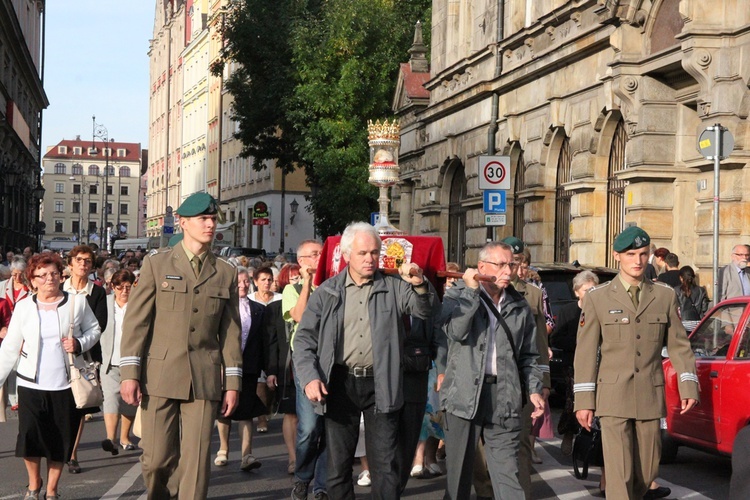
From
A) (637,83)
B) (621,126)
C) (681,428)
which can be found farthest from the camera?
(621,126)

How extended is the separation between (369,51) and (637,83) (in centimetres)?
2074

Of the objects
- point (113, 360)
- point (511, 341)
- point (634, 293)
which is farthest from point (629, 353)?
point (113, 360)

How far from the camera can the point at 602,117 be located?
22.4 m

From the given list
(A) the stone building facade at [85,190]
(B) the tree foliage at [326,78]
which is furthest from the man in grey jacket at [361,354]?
(A) the stone building facade at [85,190]

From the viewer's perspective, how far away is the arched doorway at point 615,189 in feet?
72.4

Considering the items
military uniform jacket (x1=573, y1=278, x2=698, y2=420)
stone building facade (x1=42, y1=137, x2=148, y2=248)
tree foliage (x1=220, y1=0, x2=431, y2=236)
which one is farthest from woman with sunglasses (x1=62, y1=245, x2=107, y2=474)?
stone building facade (x1=42, y1=137, x2=148, y2=248)

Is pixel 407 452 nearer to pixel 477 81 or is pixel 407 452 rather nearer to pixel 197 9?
pixel 477 81

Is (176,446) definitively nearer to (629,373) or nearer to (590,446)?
(629,373)

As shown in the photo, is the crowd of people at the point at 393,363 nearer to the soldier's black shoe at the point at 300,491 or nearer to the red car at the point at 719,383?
the soldier's black shoe at the point at 300,491

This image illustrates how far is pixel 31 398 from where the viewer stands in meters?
9.51

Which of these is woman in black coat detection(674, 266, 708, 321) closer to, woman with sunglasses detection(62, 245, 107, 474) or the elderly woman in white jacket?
woman with sunglasses detection(62, 245, 107, 474)

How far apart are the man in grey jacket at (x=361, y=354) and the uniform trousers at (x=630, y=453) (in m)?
1.39

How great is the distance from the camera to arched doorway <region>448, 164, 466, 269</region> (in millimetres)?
33656

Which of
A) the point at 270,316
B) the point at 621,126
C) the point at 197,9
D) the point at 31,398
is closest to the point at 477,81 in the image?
the point at 621,126
